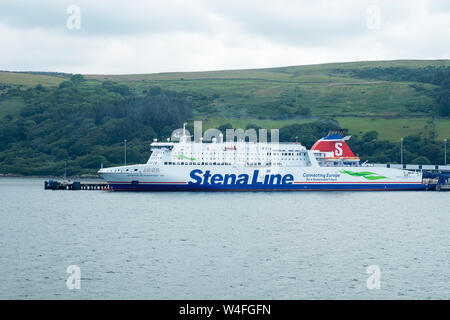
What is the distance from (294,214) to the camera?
171 feet

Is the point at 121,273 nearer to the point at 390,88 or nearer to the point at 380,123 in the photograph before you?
the point at 380,123

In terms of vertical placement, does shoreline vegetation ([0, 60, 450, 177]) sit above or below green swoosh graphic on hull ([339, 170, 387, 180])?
above

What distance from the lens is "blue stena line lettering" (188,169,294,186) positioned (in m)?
71.1

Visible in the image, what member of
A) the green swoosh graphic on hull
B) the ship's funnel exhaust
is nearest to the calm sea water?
the green swoosh graphic on hull

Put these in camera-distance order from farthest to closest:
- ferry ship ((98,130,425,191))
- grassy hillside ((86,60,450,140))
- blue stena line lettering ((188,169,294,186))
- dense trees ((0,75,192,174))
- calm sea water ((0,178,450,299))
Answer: grassy hillside ((86,60,450,140)) < dense trees ((0,75,192,174)) < blue stena line lettering ((188,169,294,186)) < ferry ship ((98,130,425,191)) < calm sea water ((0,178,450,299))

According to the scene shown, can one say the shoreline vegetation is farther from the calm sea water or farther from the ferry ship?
the calm sea water

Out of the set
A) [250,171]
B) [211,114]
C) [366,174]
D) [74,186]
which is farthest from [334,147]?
[211,114]

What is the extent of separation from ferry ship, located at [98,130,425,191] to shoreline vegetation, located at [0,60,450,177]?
118ft

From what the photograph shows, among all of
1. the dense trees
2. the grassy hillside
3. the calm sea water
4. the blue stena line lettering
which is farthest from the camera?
the grassy hillside

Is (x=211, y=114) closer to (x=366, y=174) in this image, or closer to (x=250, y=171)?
(x=366, y=174)

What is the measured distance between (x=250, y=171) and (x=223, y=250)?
38843 mm

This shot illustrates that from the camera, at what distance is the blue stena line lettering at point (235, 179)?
71.1 metres

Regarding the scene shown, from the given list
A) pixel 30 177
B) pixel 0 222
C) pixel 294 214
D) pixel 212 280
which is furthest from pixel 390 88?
pixel 212 280

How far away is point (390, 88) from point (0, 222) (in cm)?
12506
